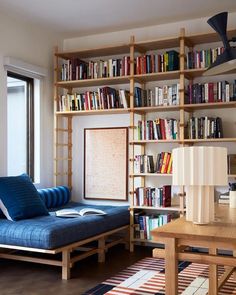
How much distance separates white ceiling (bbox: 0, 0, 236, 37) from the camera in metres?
4.48

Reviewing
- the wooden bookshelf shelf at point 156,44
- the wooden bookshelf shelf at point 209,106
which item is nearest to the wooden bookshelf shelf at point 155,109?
the wooden bookshelf shelf at point 209,106

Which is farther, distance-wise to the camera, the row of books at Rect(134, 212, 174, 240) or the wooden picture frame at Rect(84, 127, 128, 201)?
the wooden picture frame at Rect(84, 127, 128, 201)

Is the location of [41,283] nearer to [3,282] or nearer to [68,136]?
[3,282]

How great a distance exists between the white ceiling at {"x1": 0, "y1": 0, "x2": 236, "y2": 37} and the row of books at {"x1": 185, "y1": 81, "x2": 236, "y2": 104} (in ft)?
2.78

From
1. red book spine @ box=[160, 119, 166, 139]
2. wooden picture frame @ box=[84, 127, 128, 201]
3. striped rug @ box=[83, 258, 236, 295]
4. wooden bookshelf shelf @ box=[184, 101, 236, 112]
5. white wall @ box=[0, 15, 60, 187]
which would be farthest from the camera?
wooden picture frame @ box=[84, 127, 128, 201]

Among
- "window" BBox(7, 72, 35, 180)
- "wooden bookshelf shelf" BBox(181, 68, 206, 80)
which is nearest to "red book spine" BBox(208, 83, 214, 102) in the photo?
"wooden bookshelf shelf" BBox(181, 68, 206, 80)

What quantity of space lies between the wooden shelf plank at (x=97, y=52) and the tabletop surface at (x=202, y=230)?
307 cm

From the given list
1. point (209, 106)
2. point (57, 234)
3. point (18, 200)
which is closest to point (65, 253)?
point (57, 234)

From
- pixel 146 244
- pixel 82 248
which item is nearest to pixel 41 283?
pixel 82 248

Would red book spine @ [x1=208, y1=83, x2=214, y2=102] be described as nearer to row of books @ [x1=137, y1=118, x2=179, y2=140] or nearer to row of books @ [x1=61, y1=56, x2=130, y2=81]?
row of books @ [x1=137, y1=118, x2=179, y2=140]

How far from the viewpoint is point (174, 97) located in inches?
188

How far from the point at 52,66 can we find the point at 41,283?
9.64 feet

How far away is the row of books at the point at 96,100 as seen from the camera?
200 inches

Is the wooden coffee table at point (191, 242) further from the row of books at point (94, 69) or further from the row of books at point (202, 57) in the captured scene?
the row of books at point (94, 69)
